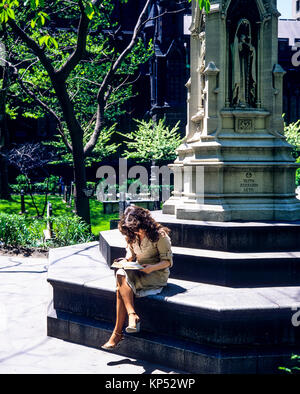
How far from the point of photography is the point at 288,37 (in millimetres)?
45969

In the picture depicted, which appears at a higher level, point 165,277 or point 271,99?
point 271,99

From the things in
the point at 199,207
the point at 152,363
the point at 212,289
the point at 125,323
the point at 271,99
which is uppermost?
the point at 271,99

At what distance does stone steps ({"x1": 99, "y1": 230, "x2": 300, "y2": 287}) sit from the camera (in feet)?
18.6

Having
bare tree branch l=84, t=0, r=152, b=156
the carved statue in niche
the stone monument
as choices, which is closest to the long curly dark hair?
the stone monument

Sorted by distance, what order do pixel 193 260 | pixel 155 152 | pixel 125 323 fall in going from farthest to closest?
pixel 155 152
pixel 193 260
pixel 125 323

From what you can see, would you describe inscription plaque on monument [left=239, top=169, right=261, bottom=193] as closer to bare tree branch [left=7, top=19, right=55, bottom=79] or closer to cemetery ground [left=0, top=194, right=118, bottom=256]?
bare tree branch [left=7, top=19, right=55, bottom=79]

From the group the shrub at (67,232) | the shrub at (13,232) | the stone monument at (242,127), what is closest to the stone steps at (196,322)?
the stone monument at (242,127)

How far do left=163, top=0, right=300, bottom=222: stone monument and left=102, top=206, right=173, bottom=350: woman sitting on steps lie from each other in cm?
175

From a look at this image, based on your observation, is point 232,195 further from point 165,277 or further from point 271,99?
point 165,277

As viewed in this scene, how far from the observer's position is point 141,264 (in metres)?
5.24

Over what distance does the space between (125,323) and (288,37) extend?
46.7m

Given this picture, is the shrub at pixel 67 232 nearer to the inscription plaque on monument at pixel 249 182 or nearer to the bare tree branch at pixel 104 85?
the bare tree branch at pixel 104 85

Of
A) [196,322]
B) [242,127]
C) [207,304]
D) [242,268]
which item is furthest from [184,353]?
[242,127]
